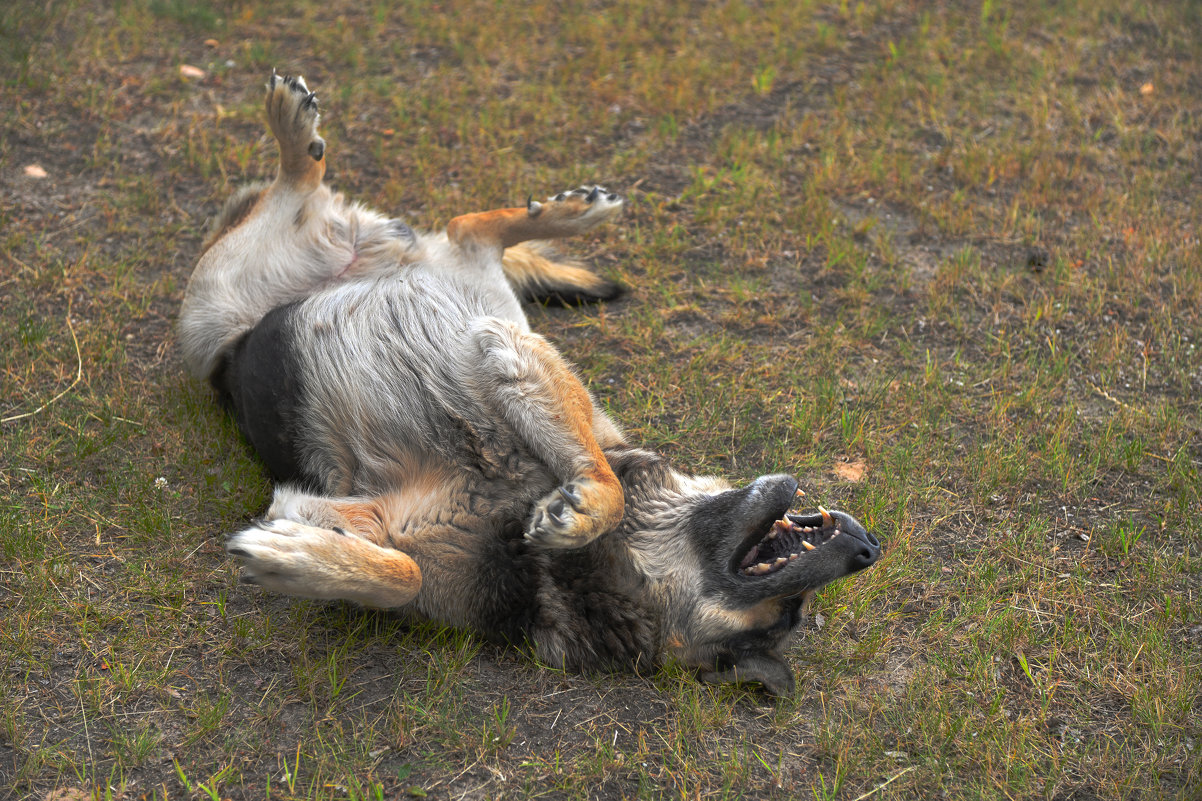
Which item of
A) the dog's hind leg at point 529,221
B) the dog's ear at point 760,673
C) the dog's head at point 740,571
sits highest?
the dog's hind leg at point 529,221

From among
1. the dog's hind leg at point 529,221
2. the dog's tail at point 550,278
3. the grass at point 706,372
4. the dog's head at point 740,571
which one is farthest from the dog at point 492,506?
the dog's tail at point 550,278

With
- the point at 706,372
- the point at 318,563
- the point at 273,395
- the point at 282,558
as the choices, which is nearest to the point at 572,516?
the point at 318,563

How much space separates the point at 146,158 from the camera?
21.1 ft

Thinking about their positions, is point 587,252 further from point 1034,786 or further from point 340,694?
point 1034,786

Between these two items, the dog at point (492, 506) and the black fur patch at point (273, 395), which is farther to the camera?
the black fur patch at point (273, 395)

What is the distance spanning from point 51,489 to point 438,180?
3.15 m

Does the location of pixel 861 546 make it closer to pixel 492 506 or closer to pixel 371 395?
pixel 492 506

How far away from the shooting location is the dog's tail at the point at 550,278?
5430 millimetres

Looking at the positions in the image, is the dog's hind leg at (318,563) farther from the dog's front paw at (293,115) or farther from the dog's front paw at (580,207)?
the dog's front paw at (293,115)

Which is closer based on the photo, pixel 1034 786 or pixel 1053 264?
pixel 1034 786

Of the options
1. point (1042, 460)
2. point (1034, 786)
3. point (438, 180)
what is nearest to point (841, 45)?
point (438, 180)

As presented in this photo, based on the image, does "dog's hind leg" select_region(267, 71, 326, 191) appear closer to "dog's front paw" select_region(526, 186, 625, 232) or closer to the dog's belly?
the dog's belly

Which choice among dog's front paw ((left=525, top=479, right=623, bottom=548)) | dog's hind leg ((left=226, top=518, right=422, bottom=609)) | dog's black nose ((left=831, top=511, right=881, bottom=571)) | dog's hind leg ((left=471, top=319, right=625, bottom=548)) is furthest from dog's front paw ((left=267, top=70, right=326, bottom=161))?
dog's black nose ((left=831, top=511, right=881, bottom=571))

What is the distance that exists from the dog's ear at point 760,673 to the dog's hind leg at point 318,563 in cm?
124
